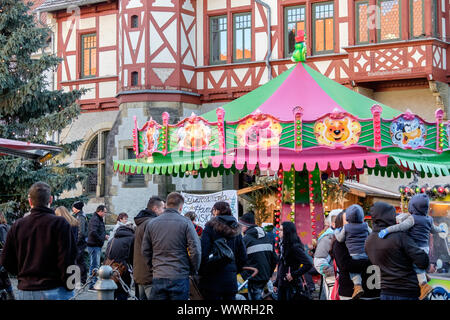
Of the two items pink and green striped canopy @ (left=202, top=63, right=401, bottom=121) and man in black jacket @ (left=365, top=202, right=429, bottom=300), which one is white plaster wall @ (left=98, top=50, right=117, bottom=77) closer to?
pink and green striped canopy @ (left=202, top=63, right=401, bottom=121)

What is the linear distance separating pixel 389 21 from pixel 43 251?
15.3 m

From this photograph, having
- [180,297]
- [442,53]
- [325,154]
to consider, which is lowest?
[180,297]

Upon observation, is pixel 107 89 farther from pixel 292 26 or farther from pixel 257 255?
pixel 257 255

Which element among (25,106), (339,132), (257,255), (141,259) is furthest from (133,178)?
(141,259)

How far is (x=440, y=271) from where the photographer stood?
899 cm

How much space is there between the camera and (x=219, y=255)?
24.2 feet

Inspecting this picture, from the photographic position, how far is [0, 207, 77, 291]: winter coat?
20.7 ft

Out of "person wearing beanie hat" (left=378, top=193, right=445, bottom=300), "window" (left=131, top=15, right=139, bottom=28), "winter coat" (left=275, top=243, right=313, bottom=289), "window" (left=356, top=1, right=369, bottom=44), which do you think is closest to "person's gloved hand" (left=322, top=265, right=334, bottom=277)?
"winter coat" (left=275, top=243, right=313, bottom=289)

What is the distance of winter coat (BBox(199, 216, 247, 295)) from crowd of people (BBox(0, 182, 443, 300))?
1 cm

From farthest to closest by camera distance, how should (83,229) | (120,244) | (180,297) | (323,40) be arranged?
1. (323,40)
2. (83,229)
3. (120,244)
4. (180,297)
